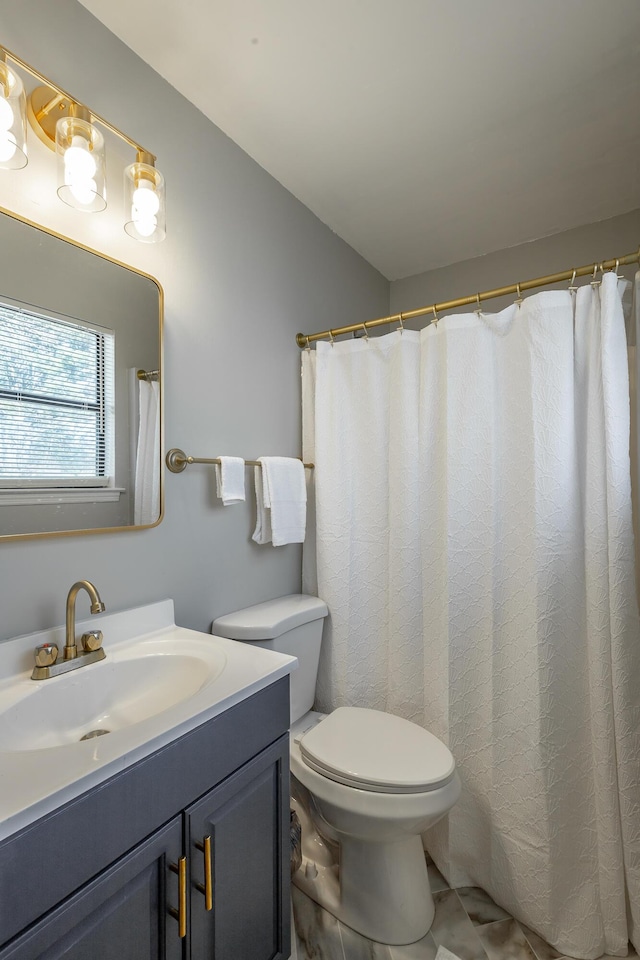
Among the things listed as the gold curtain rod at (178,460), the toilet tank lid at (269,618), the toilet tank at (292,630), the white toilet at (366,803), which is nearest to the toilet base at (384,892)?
the white toilet at (366,803)

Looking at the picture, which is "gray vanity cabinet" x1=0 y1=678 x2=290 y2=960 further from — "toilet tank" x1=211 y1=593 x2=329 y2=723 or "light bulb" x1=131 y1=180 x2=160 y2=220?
"light bulb" x1=131 y1=180 x2=160 y2=220

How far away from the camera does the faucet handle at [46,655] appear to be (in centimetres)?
104

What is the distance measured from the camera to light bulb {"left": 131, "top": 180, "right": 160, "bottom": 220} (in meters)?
1.24

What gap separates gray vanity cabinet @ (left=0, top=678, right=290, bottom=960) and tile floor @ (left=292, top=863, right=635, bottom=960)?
0.89 ft

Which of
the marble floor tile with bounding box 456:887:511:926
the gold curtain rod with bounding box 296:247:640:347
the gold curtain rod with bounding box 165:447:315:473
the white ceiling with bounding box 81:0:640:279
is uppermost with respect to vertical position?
the white ceiling with bounding box 81:0:640:279

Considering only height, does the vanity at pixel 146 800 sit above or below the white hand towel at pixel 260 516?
below

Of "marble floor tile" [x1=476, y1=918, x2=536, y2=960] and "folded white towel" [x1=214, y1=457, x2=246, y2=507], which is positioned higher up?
"folded white towel" [x1=214, y1=457, x2=246, y2=507]

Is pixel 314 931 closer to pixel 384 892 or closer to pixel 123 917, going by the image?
pixel 384 892

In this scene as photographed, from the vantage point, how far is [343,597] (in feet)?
6.12

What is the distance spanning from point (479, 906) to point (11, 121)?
2.36 metres

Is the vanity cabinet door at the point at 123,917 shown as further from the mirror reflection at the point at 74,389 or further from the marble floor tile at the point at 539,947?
the marble floor tile at the point at 539,947

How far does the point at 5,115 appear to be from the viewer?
98 cm

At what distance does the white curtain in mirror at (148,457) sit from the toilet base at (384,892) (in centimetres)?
112

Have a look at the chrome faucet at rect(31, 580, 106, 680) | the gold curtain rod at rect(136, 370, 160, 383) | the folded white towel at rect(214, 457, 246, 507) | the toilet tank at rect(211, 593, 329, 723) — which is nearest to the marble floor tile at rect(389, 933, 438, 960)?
the toilet tank at rect(211, 593, 329, 723)
